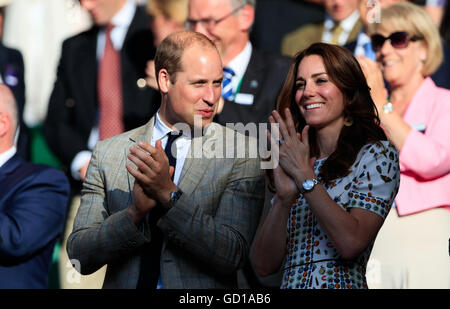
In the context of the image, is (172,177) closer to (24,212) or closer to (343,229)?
(343,229)

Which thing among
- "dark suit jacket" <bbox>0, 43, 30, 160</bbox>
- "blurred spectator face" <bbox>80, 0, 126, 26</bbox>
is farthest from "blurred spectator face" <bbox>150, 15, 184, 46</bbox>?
"dark suit jacket" <bbox>0, 43, 30, 160</bbox>

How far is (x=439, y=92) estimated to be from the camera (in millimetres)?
4070

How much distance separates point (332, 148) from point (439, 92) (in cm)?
132

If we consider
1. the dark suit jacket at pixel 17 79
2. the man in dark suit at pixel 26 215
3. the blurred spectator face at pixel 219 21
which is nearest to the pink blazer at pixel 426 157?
the blurred spectator face at pixel 219 21

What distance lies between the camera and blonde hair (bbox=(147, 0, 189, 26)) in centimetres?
A: 463

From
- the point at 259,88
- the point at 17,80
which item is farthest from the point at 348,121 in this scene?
the point at 17,80

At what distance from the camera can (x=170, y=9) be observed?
4727 mm

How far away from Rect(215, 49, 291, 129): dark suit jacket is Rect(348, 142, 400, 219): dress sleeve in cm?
125

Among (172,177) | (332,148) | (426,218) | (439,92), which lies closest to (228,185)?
(172,177)

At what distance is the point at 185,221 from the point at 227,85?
62.5 inches

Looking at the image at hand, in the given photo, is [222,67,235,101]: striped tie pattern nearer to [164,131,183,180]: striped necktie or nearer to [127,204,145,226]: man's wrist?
[164,131,183,180]: striped necktie

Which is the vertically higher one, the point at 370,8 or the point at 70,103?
the point at 370,8

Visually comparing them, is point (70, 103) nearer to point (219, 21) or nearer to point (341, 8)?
point (219, 21)

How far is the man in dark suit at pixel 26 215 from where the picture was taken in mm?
3951
